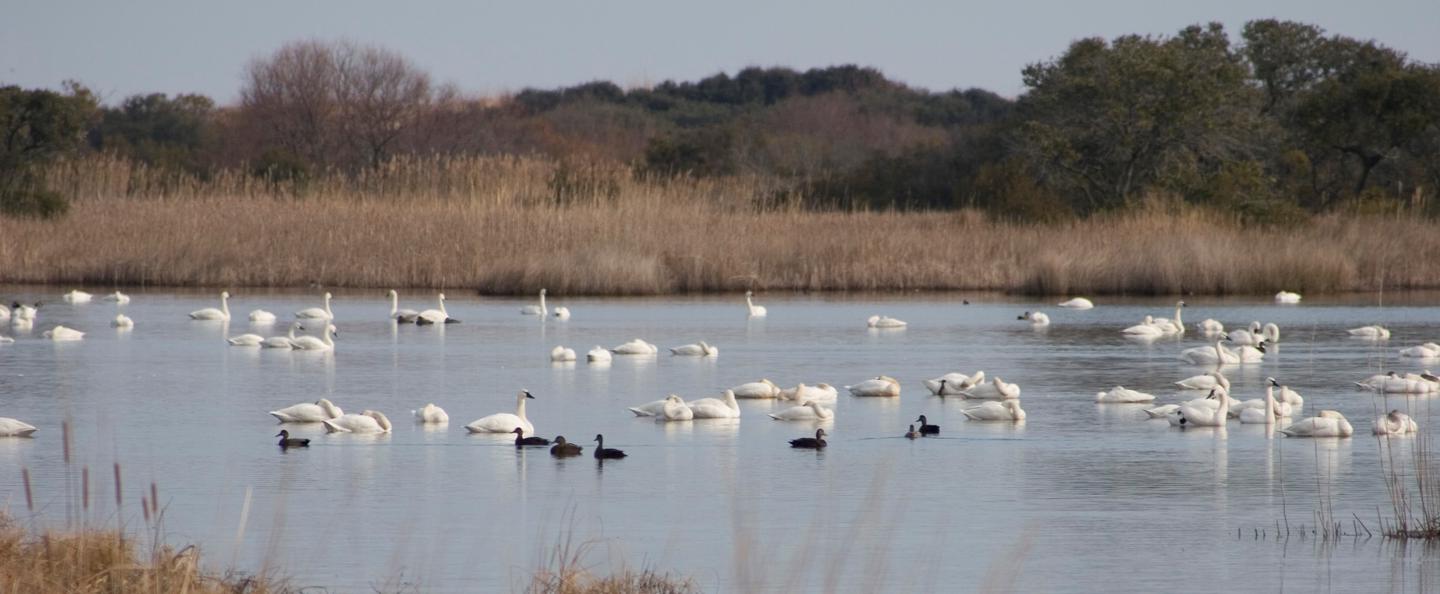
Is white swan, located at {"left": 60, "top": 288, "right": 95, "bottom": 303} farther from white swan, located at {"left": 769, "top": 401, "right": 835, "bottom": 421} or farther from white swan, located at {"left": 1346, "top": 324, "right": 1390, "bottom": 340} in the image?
white swan, located at {"left": 1346, "top": 324, "right": 1390, "bottom": 340}

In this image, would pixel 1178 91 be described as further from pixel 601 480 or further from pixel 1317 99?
pixel 601 480

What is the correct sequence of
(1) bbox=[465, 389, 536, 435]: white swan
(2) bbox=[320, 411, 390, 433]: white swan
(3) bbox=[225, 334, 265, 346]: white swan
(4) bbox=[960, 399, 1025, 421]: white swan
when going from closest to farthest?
1. (1) bbox=[465, 389, 536, 435]: white swan
2. (2) bbox=[320, 411, 390, 433]: white swan
3. (4) bbox=[960, 399, 1025, 421]: white swan
4. (3) bbox=[225, 334, 265, 346]: white swan

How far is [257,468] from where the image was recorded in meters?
11.0

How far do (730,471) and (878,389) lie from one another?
4.39 metres

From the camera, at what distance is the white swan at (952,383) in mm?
15422

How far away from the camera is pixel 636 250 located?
97.9ft

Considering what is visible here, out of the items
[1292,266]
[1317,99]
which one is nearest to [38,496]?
[1292,266]

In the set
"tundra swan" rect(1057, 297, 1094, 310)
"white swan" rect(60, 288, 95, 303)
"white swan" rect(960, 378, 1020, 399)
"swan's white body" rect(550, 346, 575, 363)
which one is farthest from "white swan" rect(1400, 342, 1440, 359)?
"white swan" rect(60, 288, 95, 303)

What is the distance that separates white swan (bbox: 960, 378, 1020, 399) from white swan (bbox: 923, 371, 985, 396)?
13cm

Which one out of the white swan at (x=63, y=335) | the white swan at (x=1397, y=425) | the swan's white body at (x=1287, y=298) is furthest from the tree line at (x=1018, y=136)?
the white swan at (x=1397, y=425)

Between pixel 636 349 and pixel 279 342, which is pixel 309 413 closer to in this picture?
pixel 636 349

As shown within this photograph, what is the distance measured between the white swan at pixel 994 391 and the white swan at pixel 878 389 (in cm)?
55

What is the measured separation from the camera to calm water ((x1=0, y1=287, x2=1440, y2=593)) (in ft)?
26.8

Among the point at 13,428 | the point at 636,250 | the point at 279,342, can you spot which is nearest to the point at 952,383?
the point at 13,428
